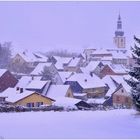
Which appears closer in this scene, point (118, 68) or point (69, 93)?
point (69, 93)

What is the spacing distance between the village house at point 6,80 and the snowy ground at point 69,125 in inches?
134

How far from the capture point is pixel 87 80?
1305 centimetres

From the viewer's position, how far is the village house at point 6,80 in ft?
32.3

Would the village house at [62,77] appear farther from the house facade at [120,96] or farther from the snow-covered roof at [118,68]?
the house facade at [120,96]

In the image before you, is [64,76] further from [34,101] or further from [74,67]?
[34,101]

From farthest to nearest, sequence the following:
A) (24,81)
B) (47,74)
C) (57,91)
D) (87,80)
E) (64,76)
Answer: (87,80) < (47,74) < (64,76) < (24,81) < (57,91)

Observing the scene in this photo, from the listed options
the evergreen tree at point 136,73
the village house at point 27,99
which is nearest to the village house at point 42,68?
the village house at point 27,99

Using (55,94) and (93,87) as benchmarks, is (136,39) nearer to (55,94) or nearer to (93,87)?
(55,94)

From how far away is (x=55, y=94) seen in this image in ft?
33.2

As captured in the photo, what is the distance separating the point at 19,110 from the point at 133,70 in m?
2.13

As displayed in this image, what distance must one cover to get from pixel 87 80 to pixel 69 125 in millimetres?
7239

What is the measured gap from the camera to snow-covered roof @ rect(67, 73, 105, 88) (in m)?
12.2

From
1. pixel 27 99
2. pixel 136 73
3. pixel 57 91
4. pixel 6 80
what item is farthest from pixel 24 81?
pixel 136 73

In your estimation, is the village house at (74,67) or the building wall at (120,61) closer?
the building wall at (120,61)
